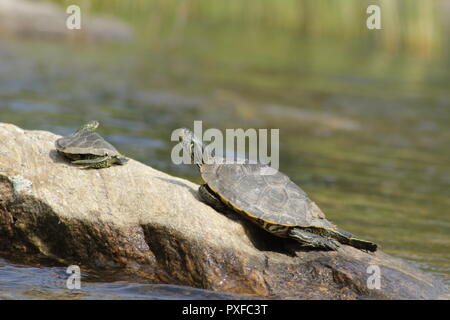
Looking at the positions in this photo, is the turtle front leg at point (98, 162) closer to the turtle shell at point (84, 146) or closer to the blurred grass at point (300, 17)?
the turtle shell at point (84, 146)

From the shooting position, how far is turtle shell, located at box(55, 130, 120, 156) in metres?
5.07

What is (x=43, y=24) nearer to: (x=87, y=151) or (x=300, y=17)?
(x=300, y=17)

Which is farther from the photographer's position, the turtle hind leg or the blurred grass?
the blurred grass

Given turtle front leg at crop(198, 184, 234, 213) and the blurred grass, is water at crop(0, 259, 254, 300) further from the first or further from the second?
the blurred grass

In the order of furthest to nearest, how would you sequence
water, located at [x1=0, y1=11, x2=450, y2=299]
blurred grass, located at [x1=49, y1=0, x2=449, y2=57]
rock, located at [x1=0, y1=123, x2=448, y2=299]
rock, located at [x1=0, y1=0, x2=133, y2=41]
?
1. blurred grass, located at [x1=49, y1=0, x2=449, y2=57]
2. rock, located at [x1=0, y1=0, x2=133, y2=41]
3. water, located at [x1=0, y1=11, x2=450, y2=299]
4. rock, located at [x1=0, y1=123, x2=448, y2=299]

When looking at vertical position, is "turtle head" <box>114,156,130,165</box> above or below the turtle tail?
above

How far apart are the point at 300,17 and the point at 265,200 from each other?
16431mm

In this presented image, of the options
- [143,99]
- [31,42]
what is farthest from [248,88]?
[31,42]

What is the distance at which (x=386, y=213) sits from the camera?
7891mm

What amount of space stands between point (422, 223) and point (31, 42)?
11.0 meters

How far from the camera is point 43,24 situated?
16547 millimetres

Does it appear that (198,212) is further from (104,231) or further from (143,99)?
(143,99)

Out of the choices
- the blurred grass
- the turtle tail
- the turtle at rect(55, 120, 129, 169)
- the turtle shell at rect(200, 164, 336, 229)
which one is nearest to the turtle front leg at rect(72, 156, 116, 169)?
the turtle at rect(55, 120, 129, 169)

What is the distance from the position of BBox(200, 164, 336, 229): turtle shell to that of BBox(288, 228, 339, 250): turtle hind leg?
88 millimetres
